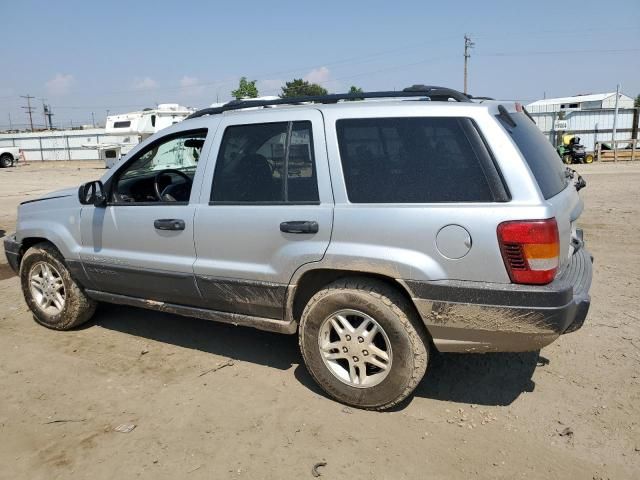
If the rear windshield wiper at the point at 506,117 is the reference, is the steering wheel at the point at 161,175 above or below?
below

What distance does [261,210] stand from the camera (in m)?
3.45

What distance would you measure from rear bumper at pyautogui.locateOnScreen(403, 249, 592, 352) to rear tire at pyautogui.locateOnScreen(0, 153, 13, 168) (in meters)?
36.7

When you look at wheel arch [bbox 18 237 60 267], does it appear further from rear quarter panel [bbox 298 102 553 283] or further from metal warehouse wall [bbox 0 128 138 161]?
metal warehouse wall [bbox 0 128 138 161]

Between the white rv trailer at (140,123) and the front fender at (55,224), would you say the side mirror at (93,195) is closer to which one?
the front fender at (55,224)

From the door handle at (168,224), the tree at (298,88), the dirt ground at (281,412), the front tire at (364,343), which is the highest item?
the tree at (298,88)

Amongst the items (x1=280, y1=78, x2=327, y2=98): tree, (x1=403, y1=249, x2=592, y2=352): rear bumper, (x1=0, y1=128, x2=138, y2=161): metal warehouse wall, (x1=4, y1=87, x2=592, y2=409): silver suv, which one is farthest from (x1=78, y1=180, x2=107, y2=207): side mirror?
(x1=280, y1=78, x2=327, y2=98): tree

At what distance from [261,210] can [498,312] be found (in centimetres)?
159

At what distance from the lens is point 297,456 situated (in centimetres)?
288

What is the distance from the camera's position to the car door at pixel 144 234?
381cm

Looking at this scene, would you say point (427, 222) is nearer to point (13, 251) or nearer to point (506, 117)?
point (506, 117)

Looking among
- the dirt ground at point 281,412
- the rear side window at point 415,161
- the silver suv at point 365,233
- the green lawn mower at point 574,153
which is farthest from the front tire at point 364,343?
the green lawn mower at point 574,153

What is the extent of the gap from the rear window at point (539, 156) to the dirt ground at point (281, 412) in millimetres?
1348

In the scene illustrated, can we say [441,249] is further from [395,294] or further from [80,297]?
[80,297]

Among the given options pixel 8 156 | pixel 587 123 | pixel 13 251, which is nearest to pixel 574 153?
pixel 587 123
